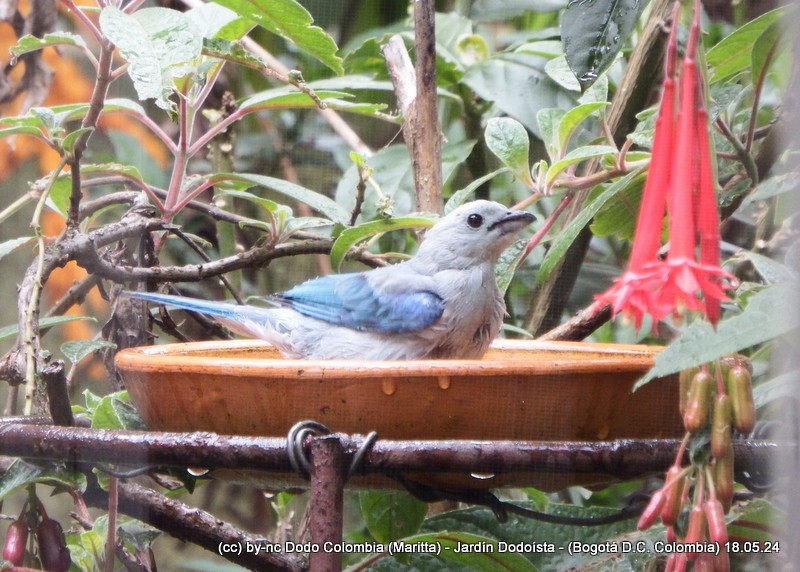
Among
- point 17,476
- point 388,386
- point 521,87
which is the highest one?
point 521,87

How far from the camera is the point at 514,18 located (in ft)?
5.26

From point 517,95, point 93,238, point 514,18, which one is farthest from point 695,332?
point 514,18

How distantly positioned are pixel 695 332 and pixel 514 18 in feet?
4.05

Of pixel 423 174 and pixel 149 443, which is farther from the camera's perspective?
pixel 423 174

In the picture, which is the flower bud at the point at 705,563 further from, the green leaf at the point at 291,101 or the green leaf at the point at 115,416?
the green leaf at the point at 291,101

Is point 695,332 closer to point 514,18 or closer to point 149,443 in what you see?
point 149,443

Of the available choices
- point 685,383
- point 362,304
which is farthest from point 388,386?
point 362,304

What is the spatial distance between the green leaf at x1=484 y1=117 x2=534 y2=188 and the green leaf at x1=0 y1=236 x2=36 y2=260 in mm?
586

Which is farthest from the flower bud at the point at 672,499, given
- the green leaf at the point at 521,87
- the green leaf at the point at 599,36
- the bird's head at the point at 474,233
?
the green leaf at the point at 521,87

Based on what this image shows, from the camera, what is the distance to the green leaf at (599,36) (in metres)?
0.69

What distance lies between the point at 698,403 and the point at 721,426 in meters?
0.02

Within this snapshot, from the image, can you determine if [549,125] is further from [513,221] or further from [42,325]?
[42,325]

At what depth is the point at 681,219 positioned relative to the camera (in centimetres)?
49

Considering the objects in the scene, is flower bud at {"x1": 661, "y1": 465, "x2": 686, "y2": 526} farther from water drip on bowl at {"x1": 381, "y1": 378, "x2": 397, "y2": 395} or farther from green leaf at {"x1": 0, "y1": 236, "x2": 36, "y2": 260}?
green leaf at {"x1": 0, "y1": 236, "x2": 36, "y2": 260}
